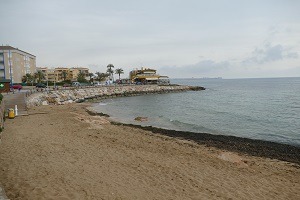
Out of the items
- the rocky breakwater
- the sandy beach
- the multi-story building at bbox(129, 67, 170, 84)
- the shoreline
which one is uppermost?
the multi-story building at bbox(129, 67, 170, 84)

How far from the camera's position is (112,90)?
7362 cm

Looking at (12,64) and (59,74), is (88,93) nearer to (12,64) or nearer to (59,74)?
(12,64)

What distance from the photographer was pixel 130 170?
11.7 metres

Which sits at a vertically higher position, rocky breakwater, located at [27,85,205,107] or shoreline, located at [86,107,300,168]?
rocky breakwater, located at [27,85,205,107]

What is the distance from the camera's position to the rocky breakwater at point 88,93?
43.9 meters

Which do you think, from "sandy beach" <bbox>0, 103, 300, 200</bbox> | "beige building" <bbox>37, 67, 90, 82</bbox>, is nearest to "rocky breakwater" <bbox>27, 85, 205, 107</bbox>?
"sandy beach" <bbox>0, 103, 300, 200</bbox>

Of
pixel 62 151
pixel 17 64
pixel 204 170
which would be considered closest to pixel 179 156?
pixel 204 170

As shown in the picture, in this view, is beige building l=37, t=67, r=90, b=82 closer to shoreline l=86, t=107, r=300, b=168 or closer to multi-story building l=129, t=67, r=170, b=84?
multi-story building l=129, t=67, r=170, b=84

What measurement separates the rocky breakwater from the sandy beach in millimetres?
25267

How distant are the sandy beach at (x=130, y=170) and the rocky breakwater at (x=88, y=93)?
82.9ft

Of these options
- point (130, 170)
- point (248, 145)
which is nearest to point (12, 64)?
point (248, 145)

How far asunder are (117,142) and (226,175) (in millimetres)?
8367

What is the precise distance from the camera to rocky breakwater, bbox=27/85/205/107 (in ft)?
144

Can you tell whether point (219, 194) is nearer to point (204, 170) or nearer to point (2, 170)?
point (204, 170)
